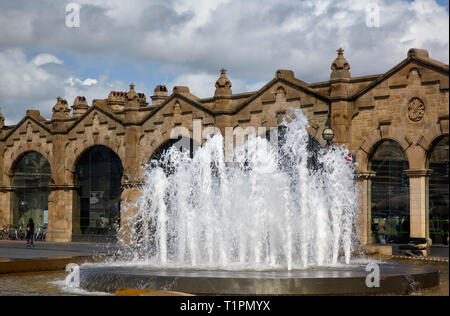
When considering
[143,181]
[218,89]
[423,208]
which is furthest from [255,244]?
[143,181]

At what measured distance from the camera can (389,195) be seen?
83.8ft

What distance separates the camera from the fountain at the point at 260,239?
38.8ft

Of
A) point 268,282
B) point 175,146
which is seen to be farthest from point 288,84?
point 268,282

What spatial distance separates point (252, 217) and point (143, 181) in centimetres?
1621

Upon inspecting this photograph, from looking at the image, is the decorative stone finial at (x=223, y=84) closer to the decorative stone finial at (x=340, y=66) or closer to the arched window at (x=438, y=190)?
the decorative stone finial at (x=340, y=66)

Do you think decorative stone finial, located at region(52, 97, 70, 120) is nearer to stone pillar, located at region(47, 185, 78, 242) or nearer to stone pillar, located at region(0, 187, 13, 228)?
stone pillar, located at region(47, 185, 78, 242)

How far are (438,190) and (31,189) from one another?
2547 cm

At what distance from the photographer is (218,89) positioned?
3023 centimetres

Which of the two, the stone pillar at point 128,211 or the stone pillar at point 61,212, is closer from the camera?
the stone pillar at point 128,211

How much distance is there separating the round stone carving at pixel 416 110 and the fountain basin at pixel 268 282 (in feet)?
39.1

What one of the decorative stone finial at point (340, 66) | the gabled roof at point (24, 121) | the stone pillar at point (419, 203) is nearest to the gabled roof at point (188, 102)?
the decorative stone finial at point (340, 66)

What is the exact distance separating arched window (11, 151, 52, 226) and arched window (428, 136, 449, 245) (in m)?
23.1

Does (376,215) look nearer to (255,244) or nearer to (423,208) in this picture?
(423,208)

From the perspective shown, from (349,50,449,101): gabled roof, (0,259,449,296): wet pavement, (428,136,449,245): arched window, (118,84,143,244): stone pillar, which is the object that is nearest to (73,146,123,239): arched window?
(118,84,143,244): stone pillar
